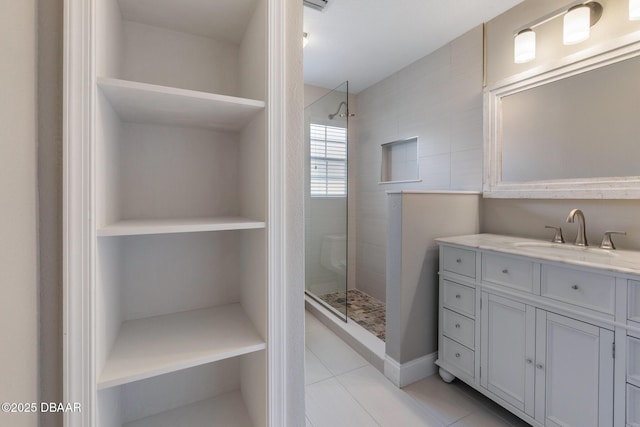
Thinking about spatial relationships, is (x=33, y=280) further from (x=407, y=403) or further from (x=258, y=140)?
(x=407, y=403)

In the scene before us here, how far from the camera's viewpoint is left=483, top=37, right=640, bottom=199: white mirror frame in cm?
137

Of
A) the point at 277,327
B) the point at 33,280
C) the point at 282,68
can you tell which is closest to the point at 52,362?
the point at 33,280

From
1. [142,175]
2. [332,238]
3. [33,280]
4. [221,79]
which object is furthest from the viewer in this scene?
[332,238]

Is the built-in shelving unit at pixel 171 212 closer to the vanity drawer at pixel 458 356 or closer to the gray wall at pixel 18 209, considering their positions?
the gray wall at pixel 18 209

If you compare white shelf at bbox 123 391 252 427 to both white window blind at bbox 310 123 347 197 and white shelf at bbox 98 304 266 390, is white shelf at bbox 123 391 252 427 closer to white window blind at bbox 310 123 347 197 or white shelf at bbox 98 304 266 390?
white shelf at bbox 98 304 266 390

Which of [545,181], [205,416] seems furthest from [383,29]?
[205,416]

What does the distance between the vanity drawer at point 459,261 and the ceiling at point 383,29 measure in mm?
1611

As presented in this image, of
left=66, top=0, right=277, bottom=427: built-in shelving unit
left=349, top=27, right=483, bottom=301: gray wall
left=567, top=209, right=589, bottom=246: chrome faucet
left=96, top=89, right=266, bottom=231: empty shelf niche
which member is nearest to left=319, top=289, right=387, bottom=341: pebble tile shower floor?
left=349, top=27, right=483, bottom=301: gray wall

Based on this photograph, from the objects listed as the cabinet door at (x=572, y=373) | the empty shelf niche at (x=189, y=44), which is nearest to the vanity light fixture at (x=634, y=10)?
the cabinet door at (x=572, y=373)

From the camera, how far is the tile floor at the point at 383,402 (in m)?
1.46

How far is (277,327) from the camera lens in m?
0.76

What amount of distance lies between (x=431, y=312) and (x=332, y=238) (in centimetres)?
133

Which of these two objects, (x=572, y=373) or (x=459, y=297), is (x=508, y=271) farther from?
(x=572, y=373)

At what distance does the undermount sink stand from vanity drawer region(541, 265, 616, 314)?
14cm
